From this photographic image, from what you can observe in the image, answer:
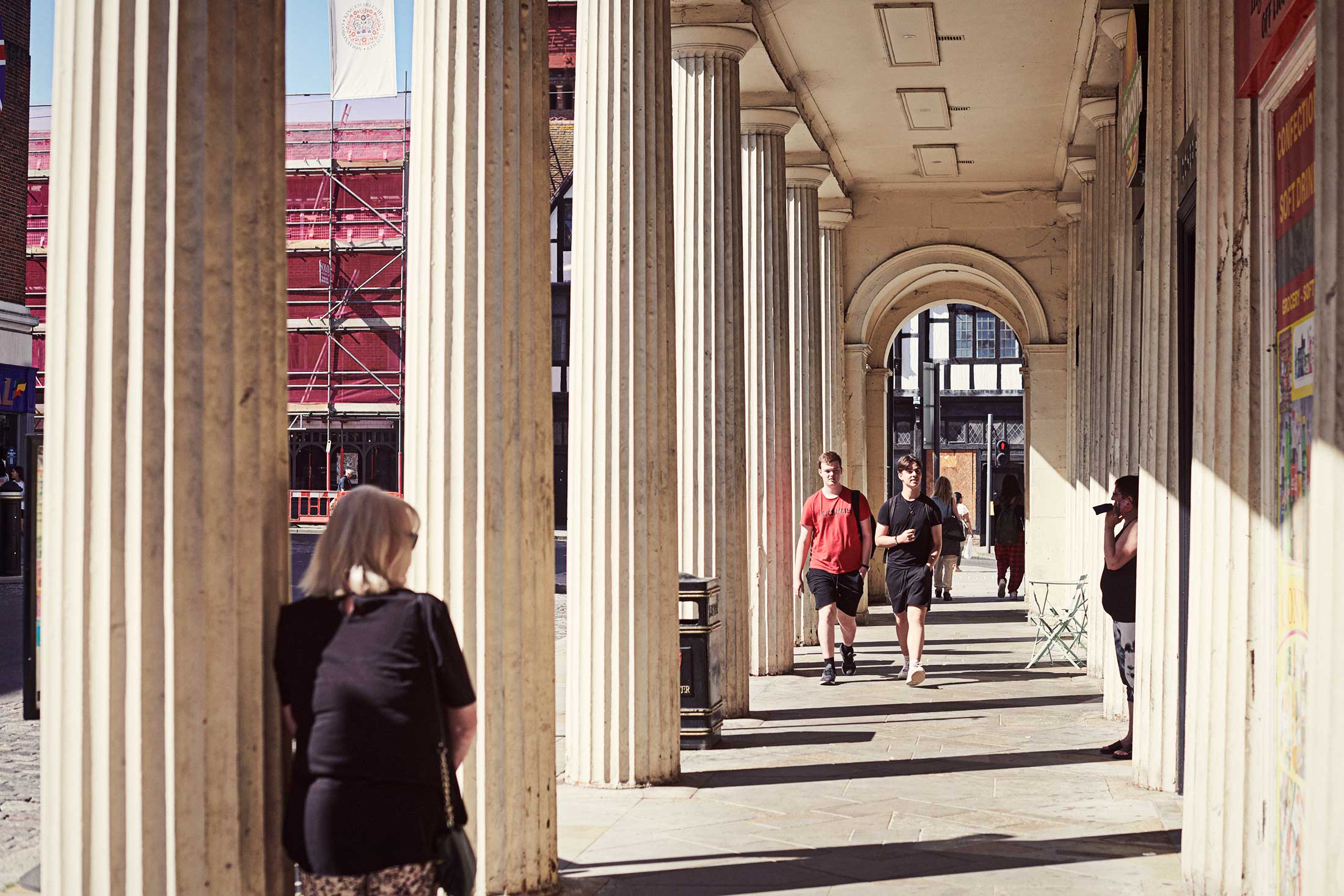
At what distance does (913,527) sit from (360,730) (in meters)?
9.31

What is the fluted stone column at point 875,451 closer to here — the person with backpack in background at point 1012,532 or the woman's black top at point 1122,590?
the person with backpack in background at point 1012,532

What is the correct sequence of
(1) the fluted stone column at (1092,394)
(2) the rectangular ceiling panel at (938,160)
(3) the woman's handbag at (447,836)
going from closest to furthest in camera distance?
(3) the woman's handbag at (447,836) < (1) the fluted stone column at (1092,394) < (2) the rectangular ceiling panel at (938,160)

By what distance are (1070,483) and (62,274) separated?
1528 cm

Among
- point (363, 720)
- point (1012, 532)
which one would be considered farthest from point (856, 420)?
point (363, 720)

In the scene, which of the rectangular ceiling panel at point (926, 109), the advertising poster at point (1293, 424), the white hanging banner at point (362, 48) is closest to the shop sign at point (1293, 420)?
the advertising poster at point (1293, 424)

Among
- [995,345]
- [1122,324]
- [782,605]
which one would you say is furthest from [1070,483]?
[995,345]

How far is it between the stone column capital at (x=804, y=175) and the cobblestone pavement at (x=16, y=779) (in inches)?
372

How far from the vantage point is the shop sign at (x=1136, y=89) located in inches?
357

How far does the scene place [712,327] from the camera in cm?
1073

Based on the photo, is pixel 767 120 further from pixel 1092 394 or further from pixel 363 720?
pixel 363 720

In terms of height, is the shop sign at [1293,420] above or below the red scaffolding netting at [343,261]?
below

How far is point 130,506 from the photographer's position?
10.1 feet

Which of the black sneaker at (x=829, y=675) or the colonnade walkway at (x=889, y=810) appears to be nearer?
the colonnade walkway at (x=889, y=810)

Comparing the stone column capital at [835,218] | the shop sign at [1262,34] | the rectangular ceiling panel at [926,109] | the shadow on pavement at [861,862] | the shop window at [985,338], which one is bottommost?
the shadow on pavement at [861,862]
